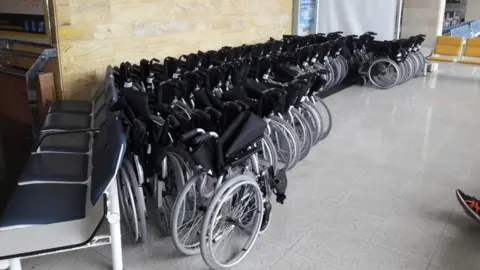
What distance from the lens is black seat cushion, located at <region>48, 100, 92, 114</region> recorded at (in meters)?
3.21

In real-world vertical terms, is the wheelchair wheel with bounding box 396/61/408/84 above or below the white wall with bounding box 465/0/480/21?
below

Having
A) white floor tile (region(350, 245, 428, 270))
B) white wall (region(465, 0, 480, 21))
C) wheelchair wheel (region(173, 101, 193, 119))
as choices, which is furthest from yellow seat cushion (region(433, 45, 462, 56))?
white wall (region(465, 0, 480, 21))

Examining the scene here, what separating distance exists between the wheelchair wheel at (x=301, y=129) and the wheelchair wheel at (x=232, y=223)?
3.83 ft

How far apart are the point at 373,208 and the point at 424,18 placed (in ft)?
19.7

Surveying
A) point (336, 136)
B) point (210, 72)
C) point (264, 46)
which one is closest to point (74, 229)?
point (210, 72)

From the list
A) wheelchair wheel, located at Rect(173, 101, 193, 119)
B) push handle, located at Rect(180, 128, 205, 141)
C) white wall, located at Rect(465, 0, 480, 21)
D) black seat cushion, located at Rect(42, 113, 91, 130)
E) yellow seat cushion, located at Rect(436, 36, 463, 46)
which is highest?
white wall, located at Rect(465, 0, 480, 21)

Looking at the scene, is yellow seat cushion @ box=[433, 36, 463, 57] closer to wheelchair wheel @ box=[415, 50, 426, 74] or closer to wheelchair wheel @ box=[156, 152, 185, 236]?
wheelchair wheel @ box=[415, 50, 426, 74]

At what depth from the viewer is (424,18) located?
24.9ft

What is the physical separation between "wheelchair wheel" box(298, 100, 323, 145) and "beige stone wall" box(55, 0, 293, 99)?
67.9 inches

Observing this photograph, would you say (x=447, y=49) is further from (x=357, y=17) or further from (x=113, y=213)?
(x=113, y=213)

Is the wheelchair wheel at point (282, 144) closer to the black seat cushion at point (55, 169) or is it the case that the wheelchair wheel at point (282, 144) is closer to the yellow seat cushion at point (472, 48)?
the black seat cushion at point (55, 169)

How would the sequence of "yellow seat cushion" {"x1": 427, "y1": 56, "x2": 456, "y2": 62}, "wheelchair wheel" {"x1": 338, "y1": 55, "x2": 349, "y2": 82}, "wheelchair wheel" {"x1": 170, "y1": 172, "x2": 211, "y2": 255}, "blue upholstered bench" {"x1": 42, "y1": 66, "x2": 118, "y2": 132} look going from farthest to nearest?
"yellow seat cushion" {"x1": 427, "y1": 56, "x2": 456, "y2": 62} → "wheelchair wheel" {"x1": 338, "y1": 55, "x2": 349, "y2": 82} → "blue upholstered bench" {"x1": 42, "y1": 66, "x2": 118, "y2": 132} → "wheelchair wheel" {"x1": 170, "y1": 172, "x2": 211, "y2": 255}

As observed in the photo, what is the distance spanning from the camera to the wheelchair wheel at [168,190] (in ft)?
7.51

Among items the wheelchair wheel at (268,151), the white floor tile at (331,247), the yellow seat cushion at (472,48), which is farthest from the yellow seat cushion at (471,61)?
the white floor tile at (331,247)
